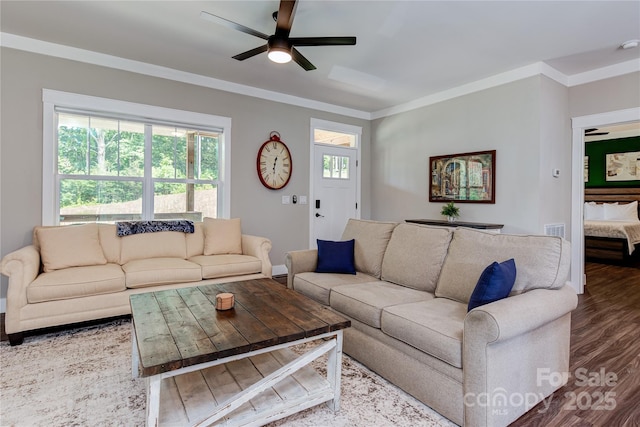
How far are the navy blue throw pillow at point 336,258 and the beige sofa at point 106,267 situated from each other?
82cm

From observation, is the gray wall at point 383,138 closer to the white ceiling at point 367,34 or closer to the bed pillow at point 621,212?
the white ceiling at point 367,34

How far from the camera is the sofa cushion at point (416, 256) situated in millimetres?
2559

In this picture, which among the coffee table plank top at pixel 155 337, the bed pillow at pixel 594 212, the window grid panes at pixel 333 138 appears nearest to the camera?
the coffee table plank top at pixel 155 337

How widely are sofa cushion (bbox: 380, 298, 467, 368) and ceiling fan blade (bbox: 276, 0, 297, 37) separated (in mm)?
2055

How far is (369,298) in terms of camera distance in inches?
91.8

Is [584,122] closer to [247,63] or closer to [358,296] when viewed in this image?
[358,296]

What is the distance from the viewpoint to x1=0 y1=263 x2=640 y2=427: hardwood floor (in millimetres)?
1817

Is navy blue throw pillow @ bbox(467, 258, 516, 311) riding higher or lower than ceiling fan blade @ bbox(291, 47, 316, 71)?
lower

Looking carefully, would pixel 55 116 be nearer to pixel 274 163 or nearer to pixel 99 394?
pixel 274 163

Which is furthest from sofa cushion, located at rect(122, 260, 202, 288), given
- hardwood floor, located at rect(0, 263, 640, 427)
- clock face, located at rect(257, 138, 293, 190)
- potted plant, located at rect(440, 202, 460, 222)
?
potted plant, located at rect(440, 202, 460, 222)

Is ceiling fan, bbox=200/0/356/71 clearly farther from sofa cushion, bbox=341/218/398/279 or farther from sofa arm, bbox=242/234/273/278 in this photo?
sofa arm, bbox=242/234/273/278

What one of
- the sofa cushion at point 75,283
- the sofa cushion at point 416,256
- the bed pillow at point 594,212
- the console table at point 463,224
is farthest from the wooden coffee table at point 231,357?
the bed pillow at point 594,212

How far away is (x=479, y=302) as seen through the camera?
1.80 metres

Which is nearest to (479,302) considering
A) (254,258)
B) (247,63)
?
(254,258)
